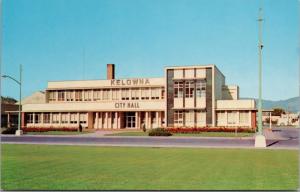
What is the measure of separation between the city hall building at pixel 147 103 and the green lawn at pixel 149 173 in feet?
116

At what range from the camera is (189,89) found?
54062 mm

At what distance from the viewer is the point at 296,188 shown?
1116 cm

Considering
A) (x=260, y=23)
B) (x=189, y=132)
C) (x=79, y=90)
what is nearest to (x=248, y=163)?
(x=260, y=23)

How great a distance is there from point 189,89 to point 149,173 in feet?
135

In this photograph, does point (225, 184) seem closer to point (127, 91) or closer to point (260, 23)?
point (260, 23)

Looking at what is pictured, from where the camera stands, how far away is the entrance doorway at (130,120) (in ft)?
196

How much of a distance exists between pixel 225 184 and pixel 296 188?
5.96ft

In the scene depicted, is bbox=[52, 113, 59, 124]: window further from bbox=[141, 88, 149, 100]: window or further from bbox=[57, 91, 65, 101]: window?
bbox=[141, 88, 149, 100]: window

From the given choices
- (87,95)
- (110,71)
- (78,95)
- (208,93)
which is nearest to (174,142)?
(208,93)

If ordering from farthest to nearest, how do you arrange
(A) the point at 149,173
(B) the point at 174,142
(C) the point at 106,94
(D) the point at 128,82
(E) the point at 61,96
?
(E) the point at 61,96
(C) the point at 106,94
(D) the point at 128,82
(B) the point at 174,142
(A) the point at 149,173

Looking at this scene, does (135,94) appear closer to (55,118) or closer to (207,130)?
(55,118)

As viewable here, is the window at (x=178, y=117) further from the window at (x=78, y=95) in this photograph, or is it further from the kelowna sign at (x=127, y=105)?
the window at (x=78, y=95)

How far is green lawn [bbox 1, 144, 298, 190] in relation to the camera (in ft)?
37.2

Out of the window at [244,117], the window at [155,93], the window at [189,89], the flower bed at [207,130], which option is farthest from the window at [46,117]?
the window at [244,117]
